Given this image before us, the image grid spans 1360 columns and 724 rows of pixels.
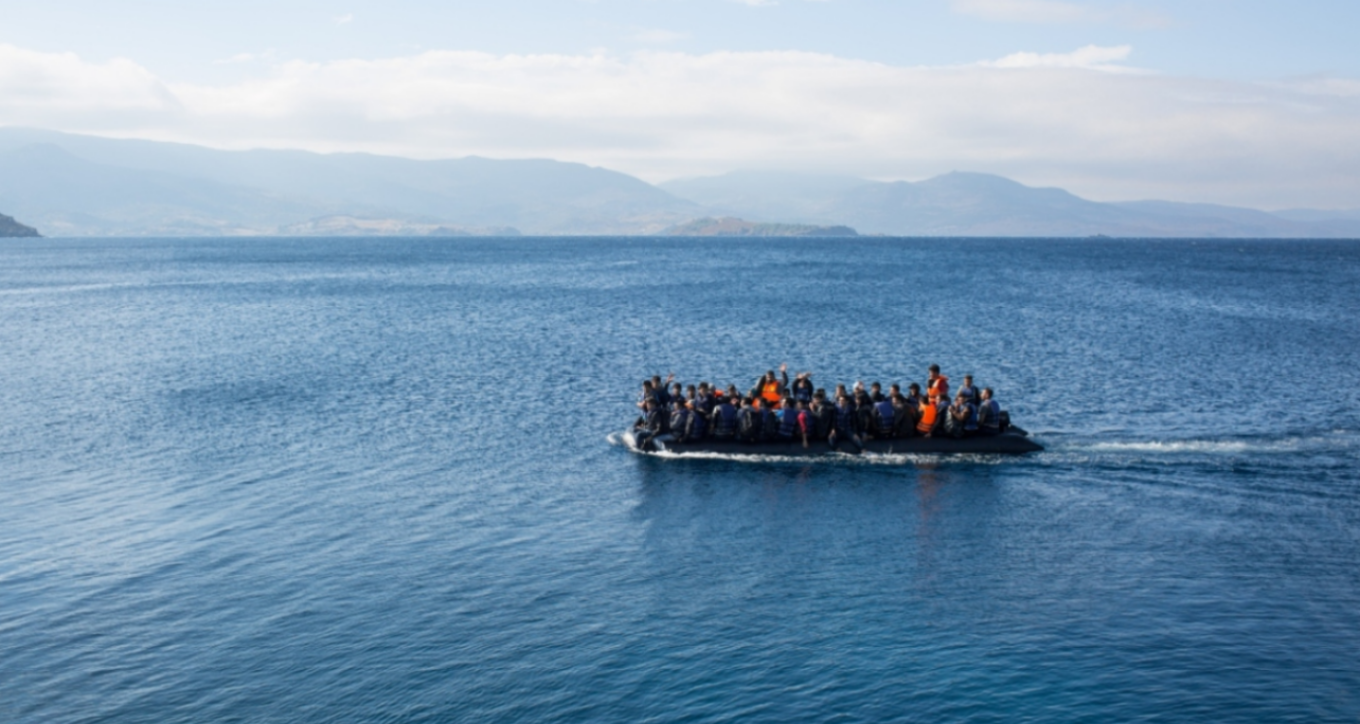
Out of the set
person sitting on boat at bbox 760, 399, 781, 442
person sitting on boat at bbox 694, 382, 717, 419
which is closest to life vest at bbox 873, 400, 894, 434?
person sitting on boat at bbox 760, 399, 781, 442

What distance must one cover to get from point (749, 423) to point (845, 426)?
126 inches

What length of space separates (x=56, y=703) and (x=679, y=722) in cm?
1106

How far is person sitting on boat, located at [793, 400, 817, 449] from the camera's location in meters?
36.8

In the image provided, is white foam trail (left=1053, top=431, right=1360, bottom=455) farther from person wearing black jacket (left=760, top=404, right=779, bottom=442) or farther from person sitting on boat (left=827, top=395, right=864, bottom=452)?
person wearing black jacket (left=760, top=404, right=779, bottom=442)

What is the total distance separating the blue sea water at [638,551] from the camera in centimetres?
1984

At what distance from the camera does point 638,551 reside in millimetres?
27250

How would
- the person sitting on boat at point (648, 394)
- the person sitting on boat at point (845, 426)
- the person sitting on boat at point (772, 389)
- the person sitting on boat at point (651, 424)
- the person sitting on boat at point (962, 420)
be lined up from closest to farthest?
the person sitting on boat at point (962, 420)
the person sitting on boat at point (845, 426)
the person sitting on boat at point (651, 424)
the person sitting on boat at point (648, 394)
the person sitting on boat at point (772, 389)

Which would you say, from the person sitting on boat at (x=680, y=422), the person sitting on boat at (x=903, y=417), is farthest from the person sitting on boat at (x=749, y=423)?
the person sitting on boat at (x=903, y=417)

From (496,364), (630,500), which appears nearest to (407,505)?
(630,500)

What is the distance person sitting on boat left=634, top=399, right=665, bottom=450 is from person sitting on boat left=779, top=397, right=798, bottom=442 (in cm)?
425

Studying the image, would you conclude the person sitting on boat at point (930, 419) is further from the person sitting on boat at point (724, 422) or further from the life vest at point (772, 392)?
the person sitting on boat at point (724, 422)

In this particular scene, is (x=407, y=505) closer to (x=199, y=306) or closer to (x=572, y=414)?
(x=572, y=414)

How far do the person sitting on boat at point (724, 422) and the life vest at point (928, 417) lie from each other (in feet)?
20.2

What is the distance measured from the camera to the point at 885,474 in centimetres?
3450
